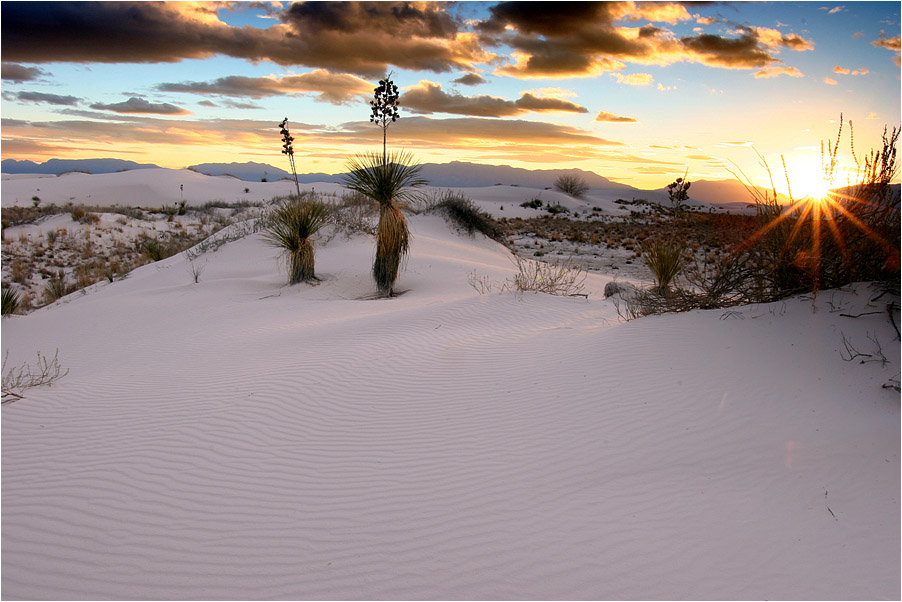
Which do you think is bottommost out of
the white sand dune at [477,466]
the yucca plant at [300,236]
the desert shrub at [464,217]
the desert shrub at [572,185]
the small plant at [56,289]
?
the small plant at [56,289]

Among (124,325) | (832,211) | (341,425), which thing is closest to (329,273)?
(124,325)

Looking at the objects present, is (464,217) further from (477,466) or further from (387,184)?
(477,466)

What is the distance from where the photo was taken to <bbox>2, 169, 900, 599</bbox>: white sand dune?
312cm

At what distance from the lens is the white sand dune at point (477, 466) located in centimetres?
312

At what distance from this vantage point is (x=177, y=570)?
10.4 feet

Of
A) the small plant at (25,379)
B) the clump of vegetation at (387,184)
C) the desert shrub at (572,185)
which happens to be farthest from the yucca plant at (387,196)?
the desert shrub at (572,185)

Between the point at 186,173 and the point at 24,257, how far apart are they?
43.2 metres

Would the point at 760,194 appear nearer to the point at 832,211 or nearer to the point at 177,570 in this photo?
the point at 832,211

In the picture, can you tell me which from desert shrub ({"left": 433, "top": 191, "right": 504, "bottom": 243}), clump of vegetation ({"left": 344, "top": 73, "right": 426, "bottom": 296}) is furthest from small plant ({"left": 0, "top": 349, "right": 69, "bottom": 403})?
desert shrub ({"left": 433, "top": 191, "right": 504, "bottom": 243})

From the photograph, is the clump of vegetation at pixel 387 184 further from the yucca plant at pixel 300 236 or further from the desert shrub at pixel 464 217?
the desert shrub at pixel 464 217

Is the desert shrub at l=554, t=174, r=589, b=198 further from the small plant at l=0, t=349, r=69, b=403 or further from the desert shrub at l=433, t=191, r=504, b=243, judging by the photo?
the small plant at l=0, t=349, r=69, b=403

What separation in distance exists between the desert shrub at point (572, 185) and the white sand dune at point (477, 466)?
2388 inches

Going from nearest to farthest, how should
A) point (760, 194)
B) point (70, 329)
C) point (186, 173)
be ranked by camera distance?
point (760, 194) → point (70, 329) → point (186, 173)

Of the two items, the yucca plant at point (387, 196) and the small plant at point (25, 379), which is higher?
the yucca plant at point (387, 196)
